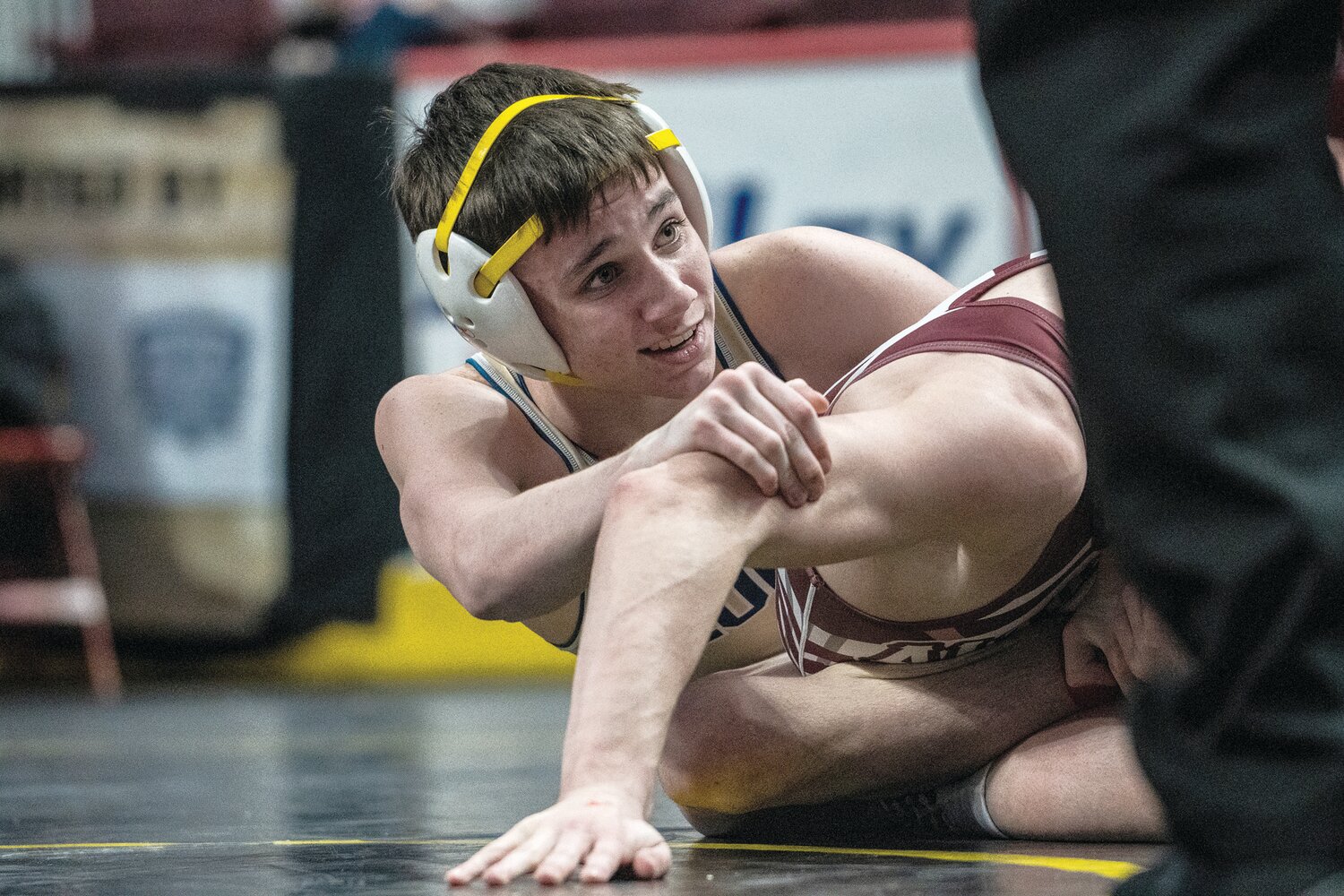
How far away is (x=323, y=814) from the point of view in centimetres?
257

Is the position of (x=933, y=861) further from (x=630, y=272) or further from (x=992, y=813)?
(x=630, y=272)

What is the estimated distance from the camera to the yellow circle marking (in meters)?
1.77

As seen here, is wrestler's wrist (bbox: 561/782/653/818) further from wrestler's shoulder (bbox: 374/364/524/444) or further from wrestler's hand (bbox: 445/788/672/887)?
wrestler's shoulder (bbox: 374/364/524/444)

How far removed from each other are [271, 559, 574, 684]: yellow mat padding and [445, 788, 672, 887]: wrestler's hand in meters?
4.94

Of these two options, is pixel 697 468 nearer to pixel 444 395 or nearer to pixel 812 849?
pixel 812 849

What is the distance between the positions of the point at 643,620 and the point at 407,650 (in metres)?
5.05

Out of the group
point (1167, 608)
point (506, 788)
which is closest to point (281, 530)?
point (506, 788)

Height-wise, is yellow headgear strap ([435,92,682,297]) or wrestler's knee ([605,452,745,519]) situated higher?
yellow headgear strap ([435,92,682,297])

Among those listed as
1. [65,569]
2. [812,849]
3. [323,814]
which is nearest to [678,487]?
[812,849]

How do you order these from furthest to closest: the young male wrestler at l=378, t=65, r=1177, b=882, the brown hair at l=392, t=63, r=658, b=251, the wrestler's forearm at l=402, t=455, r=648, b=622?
the brown hair at l=392, t=63, r=658, b=251 → the wrestler's forearm at l=402, t=455, r=648, b=622 → the young male wrestler at l=378, t=65, r=1177, b=882

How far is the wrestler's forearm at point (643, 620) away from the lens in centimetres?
162

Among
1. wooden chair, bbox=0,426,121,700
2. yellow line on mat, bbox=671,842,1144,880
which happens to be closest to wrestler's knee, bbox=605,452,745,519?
yellow line on mat, bbox=671,842,1144,880

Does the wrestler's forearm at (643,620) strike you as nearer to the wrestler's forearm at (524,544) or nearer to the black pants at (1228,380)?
the wrestler's forearm at (524,544)

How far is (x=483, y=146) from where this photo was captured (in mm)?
2287
